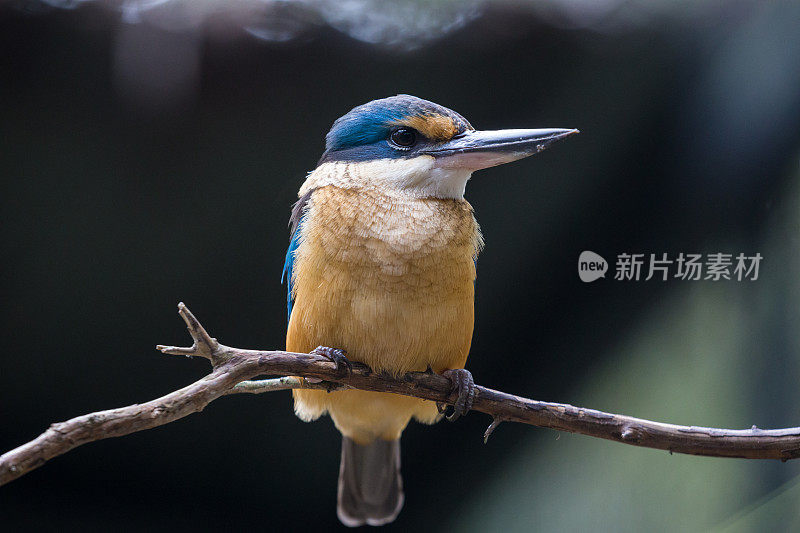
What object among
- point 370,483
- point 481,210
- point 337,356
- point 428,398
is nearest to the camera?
point 337,356

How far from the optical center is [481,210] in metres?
2.08

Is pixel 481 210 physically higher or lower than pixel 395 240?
higher

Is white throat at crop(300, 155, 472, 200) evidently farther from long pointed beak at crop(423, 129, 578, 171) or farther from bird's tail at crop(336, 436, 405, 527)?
bird's tail at crop(336, 436, 405, 527)

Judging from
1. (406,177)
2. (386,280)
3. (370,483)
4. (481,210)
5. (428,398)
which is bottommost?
(370,483)

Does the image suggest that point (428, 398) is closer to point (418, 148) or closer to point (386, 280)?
point (386, 280)

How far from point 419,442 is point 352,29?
1351 millimetres

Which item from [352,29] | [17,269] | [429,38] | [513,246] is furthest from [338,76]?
[17,269]

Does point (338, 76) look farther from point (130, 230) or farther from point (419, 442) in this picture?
point (419, 442)

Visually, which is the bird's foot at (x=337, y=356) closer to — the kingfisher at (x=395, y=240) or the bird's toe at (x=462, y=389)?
the kingfisher at (x=395, y=240)

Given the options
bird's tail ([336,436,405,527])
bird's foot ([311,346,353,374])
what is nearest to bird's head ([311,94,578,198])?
bird's foot ([311,346,353,374])

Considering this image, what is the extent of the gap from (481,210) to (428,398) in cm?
81

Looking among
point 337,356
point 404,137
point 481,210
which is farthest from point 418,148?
point 481,210

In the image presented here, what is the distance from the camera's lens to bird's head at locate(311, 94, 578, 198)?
141 cm

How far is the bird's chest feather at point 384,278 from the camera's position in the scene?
54.2 inches
